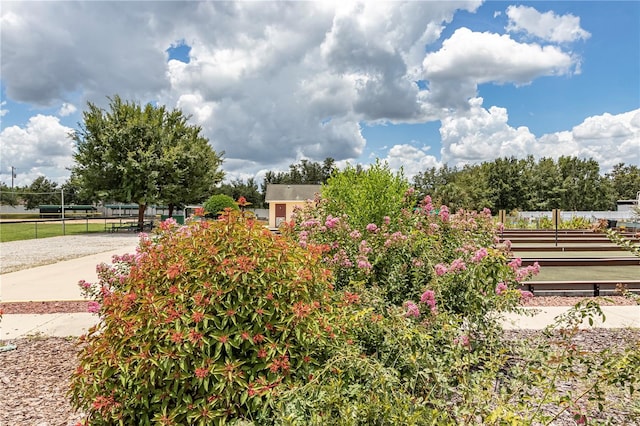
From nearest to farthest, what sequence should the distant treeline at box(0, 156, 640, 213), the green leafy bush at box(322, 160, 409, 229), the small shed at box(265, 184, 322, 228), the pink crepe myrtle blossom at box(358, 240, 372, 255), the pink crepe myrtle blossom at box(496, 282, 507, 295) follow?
the pink crepe myrtle blossom at box(496, 282, 507, 295) → the pink crepe myrtle blossom at box(358, 240, 372, 255) → the green leafy bush at box(322, 160, 409, 229) → the small shed at box(265, 184, 322, 228) → the distant treeline at box(0, 156, 640, 213)

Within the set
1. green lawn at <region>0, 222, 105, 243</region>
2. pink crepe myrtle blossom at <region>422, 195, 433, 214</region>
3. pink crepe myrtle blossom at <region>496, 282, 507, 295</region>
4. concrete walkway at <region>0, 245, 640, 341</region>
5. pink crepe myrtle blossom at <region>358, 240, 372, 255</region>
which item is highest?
pink crepe myrtle blossom at <region>422, 195, 433, 214</region>

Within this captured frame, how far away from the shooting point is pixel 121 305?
222 centimetres

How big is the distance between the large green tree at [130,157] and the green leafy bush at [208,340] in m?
21.5

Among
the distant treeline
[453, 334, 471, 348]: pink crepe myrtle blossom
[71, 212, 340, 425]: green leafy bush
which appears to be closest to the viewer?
[71, 212, 340, 425]: green leafy bush

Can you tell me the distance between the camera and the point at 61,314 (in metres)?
5.96

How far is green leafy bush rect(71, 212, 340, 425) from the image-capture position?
6.48ft

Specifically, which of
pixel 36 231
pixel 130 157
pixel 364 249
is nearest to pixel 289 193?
pixel 130 157

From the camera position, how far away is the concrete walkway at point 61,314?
5.13m

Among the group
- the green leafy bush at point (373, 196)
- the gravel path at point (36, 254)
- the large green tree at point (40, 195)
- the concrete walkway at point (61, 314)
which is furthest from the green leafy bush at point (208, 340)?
the large green tree at point (40, 195)

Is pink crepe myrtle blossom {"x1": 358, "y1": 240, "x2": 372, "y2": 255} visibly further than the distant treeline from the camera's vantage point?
No

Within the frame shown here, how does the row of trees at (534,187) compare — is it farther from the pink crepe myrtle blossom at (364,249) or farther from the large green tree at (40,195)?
the large green tree at (40,195)

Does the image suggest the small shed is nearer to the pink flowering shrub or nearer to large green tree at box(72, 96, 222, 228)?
large green tree at box(72, 96, 222, 228)

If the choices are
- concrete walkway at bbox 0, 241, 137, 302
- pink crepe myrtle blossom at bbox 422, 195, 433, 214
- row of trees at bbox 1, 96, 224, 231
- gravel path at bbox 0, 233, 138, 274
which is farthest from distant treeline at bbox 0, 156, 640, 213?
pink crepe myrtle blossom at bbox 422, 195, 433, 214

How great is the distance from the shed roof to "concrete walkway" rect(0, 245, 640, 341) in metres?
22.1
